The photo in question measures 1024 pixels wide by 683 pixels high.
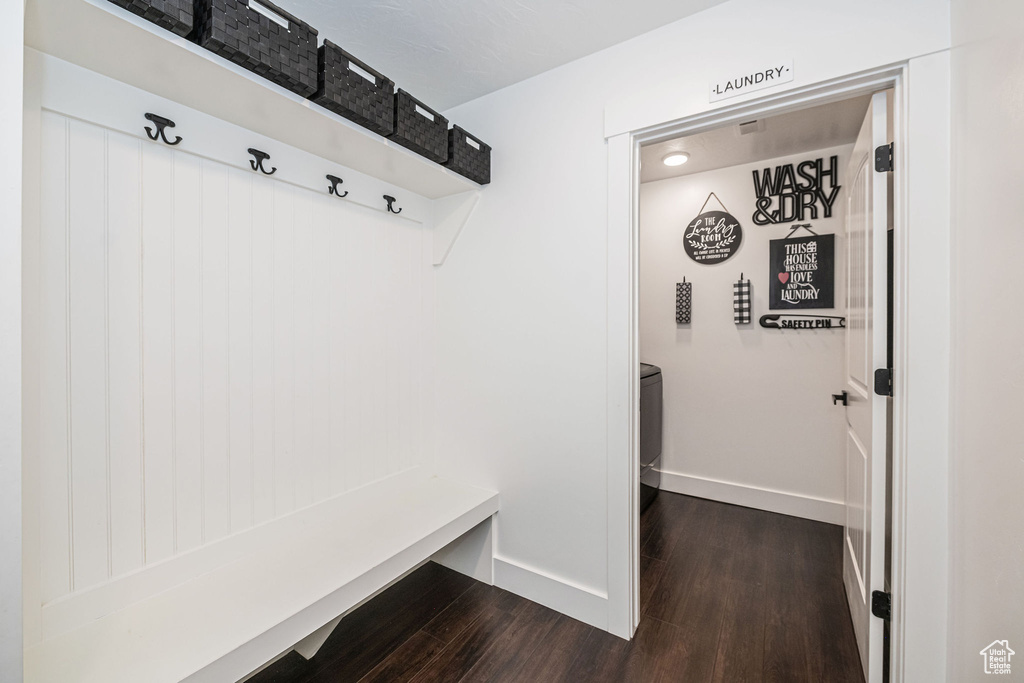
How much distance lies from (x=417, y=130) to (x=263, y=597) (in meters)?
1.65

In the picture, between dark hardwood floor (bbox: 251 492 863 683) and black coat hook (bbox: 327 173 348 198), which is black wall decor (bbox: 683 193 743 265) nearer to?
dark hardwood floor (bbox: 251 492 863 683)

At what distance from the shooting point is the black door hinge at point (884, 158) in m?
1.34

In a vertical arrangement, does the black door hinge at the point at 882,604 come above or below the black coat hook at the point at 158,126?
below

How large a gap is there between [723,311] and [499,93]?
6.59ft

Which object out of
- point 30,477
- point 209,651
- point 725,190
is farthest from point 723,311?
point 30,477

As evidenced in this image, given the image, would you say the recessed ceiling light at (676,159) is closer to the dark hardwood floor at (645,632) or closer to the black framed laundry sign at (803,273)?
the black framed laundry sign at (803,273)

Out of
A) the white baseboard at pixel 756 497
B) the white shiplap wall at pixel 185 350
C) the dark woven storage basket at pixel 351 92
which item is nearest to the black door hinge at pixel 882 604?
the white baseboard at pixel 756 497

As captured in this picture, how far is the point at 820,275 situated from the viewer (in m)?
Result: 2.63

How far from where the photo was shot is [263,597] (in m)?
1.28

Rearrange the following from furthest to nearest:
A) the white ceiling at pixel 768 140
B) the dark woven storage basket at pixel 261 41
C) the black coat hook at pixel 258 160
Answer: the white ceiling at pixel 768 140, the black coat hook at pixel 258 160, the dark woven storage basket at pixel 261 41

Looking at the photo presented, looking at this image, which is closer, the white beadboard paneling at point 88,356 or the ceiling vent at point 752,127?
the white beadboard paneling at point 88,356

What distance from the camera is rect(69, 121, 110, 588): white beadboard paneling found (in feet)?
3.75

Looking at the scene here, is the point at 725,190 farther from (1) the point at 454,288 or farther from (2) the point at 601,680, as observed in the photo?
(2) the point at 601,680

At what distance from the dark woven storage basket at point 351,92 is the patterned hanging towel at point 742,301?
238cm
